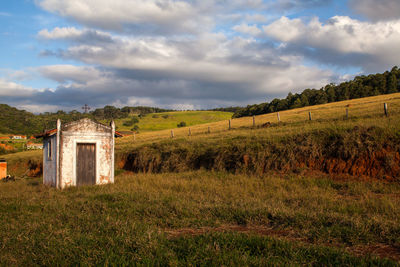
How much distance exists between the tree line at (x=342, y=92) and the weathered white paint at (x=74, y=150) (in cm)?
5384

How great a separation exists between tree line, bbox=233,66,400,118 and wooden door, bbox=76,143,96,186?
54562 mm

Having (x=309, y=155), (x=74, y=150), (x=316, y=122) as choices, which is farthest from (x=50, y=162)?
(x=316, y=122)

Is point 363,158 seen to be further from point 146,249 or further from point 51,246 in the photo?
point 51,246

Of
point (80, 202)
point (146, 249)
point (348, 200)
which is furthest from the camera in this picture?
point (80, 202)

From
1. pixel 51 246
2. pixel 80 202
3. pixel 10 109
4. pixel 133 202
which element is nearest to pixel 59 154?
pixel 80 202

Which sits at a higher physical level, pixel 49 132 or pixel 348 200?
pixel 49 132

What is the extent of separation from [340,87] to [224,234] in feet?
225

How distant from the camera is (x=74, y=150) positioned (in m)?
16.3

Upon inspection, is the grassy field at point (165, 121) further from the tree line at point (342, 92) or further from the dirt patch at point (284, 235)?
the dirt patch at point (284, 235)

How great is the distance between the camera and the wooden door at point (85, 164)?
16.4m

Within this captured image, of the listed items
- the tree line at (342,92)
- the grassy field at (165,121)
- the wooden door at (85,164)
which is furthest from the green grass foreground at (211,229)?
the grassy field at (165,121)

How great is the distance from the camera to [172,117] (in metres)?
96.3

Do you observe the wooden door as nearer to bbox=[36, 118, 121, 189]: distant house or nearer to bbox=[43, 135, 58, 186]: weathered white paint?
bbox=[36, 118, 121, 189]: distant house

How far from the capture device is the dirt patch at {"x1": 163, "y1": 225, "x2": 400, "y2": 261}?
15.3 feet
